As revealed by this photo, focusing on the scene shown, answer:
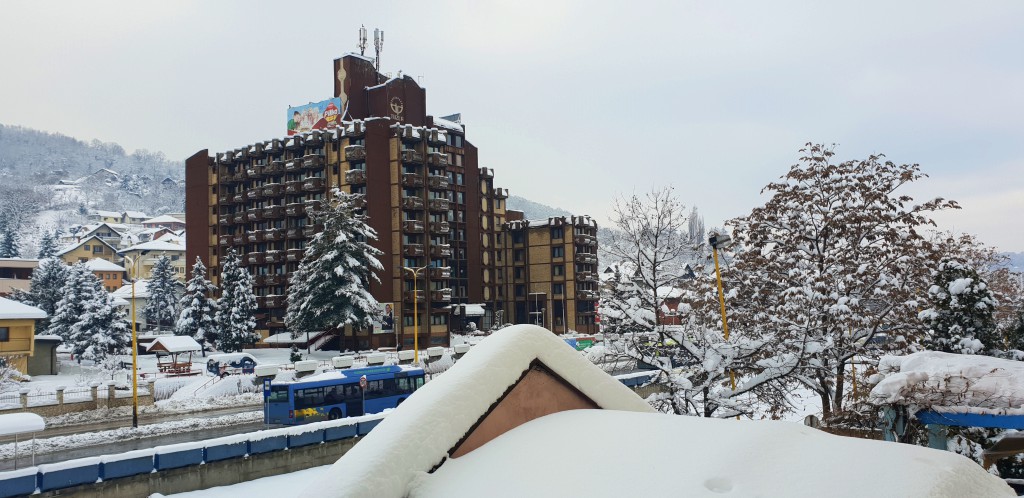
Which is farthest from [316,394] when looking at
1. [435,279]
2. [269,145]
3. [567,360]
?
[269,145]

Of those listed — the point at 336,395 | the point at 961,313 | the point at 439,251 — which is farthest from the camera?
→ the point at 439,251

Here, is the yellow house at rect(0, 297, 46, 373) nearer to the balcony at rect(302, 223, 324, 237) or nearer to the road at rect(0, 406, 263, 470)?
the road at rect(0, 406, 263, 470)

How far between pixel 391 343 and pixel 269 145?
2526cm

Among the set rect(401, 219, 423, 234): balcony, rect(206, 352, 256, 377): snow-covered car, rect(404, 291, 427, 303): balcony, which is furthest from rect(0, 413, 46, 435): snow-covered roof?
rect(401, 219, 423, 234): balcony

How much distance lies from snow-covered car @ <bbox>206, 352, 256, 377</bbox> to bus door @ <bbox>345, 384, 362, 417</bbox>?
17.5m

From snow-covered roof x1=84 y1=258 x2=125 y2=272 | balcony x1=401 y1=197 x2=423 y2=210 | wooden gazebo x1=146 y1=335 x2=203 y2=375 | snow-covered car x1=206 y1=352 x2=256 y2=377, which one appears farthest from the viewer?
snow-covered roof x1=84 y1=258 x2=125 y2=272

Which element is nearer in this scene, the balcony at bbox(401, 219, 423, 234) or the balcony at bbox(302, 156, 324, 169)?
the balcony at bbox(401, 219, 423, 234)

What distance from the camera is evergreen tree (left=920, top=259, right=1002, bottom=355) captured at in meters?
15.6

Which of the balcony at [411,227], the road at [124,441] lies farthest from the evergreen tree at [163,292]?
the road at [124,441]

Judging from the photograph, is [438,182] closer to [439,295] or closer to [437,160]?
[437,160]

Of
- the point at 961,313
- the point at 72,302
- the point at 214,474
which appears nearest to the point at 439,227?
the point at 72,302

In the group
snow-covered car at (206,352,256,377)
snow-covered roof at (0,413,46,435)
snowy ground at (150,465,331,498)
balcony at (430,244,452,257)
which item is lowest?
snowy ground at (150,465,331,498)

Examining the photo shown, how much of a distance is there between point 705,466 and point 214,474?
786 inches

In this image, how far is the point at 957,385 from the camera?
10.0 m
